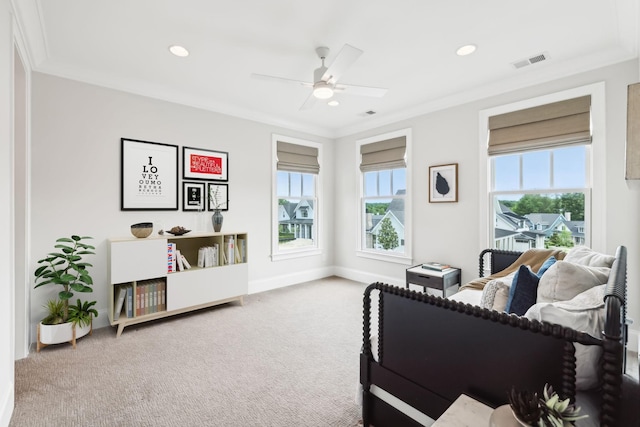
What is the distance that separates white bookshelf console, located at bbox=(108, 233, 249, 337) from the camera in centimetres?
295

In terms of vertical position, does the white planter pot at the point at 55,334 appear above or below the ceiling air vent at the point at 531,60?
below

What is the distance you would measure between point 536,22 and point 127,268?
13.6 feet

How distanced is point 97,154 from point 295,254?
114 inches

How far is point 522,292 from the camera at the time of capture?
1.51 metres

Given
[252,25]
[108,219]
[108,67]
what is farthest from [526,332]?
[108,67]

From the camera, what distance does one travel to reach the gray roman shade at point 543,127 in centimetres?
287

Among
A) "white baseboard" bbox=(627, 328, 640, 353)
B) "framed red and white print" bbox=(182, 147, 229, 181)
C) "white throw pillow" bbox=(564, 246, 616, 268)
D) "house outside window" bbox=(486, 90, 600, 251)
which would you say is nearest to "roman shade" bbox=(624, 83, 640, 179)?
"white throw pillow" bbox=(564, 246, 616, 268)

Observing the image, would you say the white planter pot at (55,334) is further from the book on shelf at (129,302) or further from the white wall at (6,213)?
the white wall at (6,213)

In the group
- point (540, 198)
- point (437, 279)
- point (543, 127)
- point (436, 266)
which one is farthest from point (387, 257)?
point (543, 127)

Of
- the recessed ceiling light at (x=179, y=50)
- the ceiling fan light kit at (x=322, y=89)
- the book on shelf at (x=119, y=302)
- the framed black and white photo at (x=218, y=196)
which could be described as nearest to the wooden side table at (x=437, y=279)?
the ceiling fan light kit at (x=322, y=89)

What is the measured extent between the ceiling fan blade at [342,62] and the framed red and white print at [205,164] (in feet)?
6.67

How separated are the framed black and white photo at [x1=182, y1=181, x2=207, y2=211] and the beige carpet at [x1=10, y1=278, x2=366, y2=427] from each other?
133 centimetres

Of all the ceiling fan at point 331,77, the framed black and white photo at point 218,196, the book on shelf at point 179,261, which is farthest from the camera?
the framed black and white photo at point 218,196

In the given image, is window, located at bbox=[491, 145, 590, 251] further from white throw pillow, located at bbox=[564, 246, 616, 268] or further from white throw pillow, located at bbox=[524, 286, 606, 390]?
white throw pillow, located at bbox=[524, 286, 606, 390]
